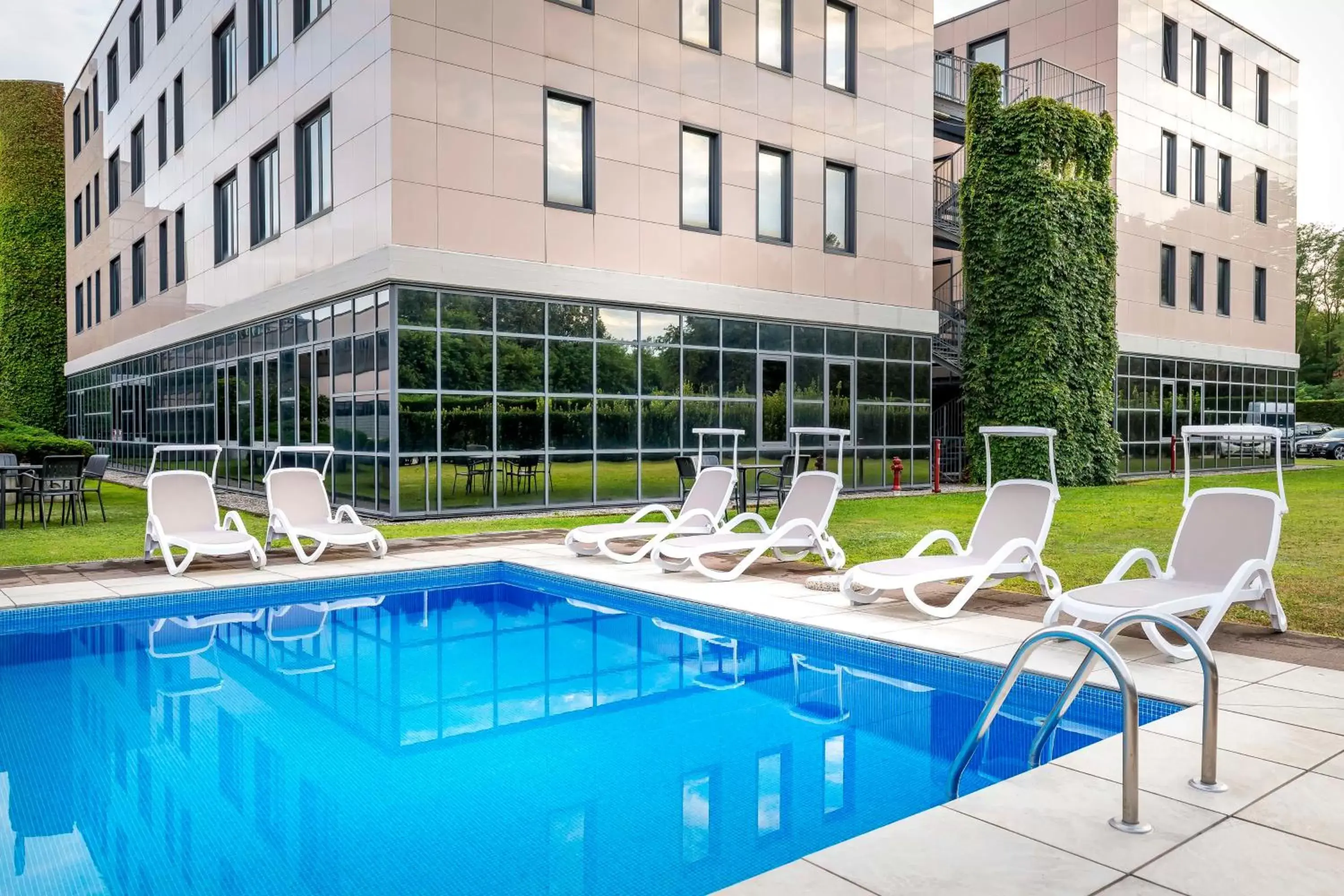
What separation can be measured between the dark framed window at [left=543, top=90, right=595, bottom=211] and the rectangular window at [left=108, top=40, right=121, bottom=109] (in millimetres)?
20328

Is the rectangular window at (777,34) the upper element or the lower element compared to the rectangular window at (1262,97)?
lower

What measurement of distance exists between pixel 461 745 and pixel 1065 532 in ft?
34.3

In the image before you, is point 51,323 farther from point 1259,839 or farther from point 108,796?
point 1259,839

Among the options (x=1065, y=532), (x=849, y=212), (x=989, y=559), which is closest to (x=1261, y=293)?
(x=849, y=212)

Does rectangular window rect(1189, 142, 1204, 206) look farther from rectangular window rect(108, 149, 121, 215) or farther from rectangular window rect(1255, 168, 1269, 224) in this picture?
rectangular window rect(108, 149, 121, 215)

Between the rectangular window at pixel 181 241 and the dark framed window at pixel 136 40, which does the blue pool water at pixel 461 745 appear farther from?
the dark framed window at pixel 136 40

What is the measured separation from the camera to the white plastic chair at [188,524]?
32.2 feet

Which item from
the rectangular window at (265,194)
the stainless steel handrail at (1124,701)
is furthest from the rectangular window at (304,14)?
the stainless steel handrail at (1124,701)

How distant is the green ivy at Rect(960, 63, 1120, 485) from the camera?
21.9 metres

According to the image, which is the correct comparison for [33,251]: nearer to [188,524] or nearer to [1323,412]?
[188,524]

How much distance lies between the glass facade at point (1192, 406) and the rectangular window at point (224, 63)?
71.9 feet

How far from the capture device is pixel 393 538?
12742 mm

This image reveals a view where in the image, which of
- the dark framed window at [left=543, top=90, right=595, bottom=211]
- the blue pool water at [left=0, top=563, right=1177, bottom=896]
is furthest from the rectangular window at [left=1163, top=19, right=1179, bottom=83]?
the blue pool water at [left=0, top=563, right=1177, bottom=896]

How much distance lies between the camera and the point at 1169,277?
27.8 meters
